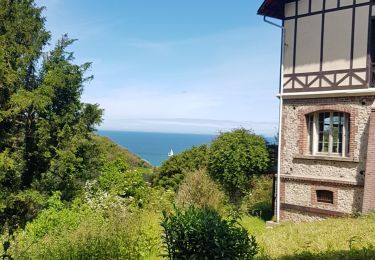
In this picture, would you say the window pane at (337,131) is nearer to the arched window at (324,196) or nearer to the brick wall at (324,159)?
the brick wall at (324,159)

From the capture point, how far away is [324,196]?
48.6ft

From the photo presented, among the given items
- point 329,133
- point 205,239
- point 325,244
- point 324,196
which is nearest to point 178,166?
point 324,196

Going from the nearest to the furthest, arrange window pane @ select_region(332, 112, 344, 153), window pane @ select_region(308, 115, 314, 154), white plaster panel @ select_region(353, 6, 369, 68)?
white plaster panel @ select_region(353, 6, 369, 68)
window pane @ select_region(332, 112, 344, 153)
window pane @ select_region(308, 115, 314, 154)

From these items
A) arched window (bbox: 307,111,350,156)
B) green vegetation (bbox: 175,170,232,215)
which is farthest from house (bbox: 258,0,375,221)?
green vegetation (bbox: 175,170,232,215)

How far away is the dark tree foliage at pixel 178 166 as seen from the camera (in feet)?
95.1

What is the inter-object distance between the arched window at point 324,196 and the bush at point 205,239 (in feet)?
30.9

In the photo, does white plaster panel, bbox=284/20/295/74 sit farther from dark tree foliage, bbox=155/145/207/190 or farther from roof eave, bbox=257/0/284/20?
dark tree foliage, bbox=155/145/207/190

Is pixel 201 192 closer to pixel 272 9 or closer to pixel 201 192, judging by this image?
pixel 201 192

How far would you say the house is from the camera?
1357 cm

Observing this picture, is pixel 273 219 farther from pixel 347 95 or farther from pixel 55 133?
pixel 55 133

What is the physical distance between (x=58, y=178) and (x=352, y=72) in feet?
42.8

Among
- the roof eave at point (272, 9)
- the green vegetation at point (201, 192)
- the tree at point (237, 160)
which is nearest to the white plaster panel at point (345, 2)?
the roof eave at point (272, 9)

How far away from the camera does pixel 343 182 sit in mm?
14047

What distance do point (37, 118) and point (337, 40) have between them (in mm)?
12849
